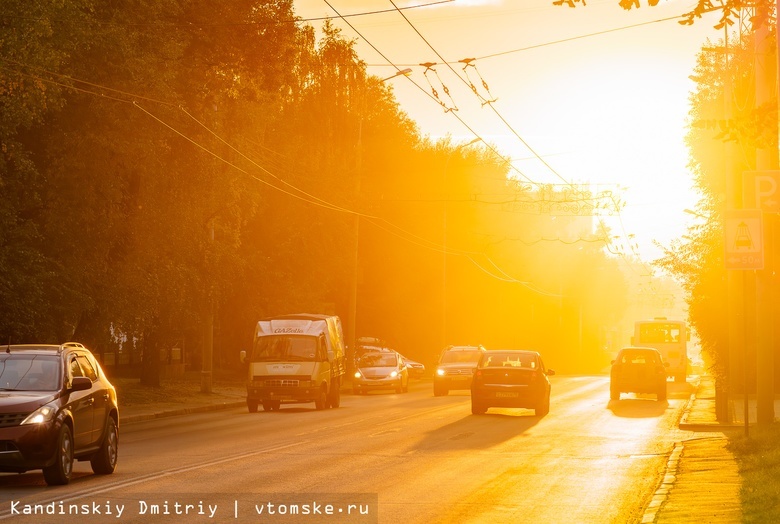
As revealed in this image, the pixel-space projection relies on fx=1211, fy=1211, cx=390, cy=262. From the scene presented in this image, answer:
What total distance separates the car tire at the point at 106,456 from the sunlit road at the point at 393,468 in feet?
0.84

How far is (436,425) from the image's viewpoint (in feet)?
83.3

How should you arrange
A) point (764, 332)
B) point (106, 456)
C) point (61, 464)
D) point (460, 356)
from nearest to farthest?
point (61, 464) → point (106, 456) → point (764, 332) → point (460, 356)


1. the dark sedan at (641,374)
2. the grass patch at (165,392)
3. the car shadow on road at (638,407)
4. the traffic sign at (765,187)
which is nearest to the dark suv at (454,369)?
the dark sedan at (641,374)

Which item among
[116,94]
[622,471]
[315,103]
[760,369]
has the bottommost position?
[622,471]

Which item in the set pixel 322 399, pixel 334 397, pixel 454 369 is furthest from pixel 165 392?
pixel 454 369

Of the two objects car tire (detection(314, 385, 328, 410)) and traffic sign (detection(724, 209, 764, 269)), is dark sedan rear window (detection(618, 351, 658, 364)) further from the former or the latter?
traffic sign (detection(724, 209, 764, 269))

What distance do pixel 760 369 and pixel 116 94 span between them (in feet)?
53.1

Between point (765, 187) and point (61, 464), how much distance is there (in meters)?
10.7

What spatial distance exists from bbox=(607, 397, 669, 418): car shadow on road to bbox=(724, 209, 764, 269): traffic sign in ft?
39.1

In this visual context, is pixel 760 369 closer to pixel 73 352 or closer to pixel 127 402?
pixel 73 352

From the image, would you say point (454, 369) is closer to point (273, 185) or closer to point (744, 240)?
point (273, 185)

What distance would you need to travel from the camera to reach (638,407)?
34.2 m

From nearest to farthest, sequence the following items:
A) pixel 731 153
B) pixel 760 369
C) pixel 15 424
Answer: pixel 15 424 → pixel 760 369 → pixel 731 153

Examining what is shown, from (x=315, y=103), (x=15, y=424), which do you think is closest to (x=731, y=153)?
(x=15, y=424)
